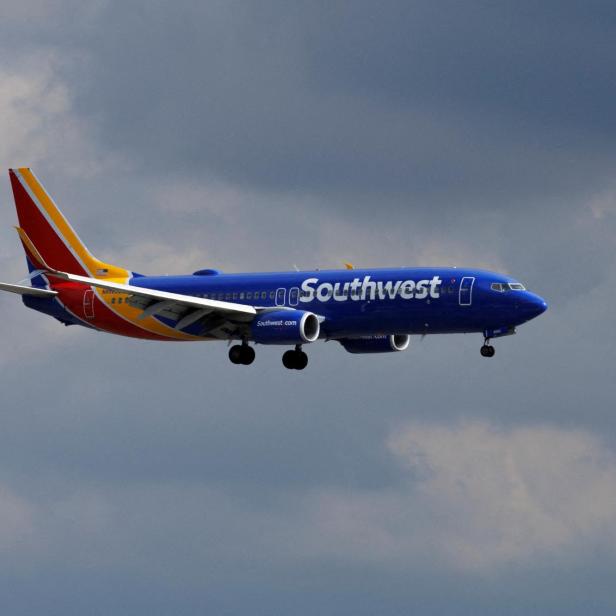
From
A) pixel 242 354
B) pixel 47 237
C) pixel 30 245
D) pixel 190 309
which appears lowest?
pixel 242 354

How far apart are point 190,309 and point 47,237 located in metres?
15.7

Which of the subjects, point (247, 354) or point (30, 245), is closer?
point (247, 354)

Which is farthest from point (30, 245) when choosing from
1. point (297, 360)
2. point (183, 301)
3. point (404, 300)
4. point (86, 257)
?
point (404, 300)

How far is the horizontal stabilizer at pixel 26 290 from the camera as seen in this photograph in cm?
10304

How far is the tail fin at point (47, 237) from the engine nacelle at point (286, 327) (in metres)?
16.1

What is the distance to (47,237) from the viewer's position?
11025cm

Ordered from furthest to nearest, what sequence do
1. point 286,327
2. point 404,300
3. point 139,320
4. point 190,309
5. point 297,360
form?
point 139,320, point 297,360, point 190,309, point 286,327, point 404,300

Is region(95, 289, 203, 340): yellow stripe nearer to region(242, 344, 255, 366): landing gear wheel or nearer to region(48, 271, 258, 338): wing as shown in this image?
region(48, 271, 258, 338): wing

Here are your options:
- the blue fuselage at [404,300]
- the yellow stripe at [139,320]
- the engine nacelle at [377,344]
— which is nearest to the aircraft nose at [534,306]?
the blue fuselage at [404,300]

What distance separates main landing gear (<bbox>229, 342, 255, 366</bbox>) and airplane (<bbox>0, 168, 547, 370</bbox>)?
0.08m

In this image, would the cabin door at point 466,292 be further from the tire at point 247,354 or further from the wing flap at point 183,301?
the tire at point 247,354

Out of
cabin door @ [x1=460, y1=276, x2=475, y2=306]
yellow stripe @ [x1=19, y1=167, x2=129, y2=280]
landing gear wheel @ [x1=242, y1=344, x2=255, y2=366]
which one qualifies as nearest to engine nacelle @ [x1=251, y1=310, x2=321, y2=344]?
landing gear wheel @ [x1=242, y1=344, x2=255, y2=366]

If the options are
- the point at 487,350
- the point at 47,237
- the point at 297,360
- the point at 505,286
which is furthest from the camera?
the point at 47,237

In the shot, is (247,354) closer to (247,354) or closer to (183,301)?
(247,354)
